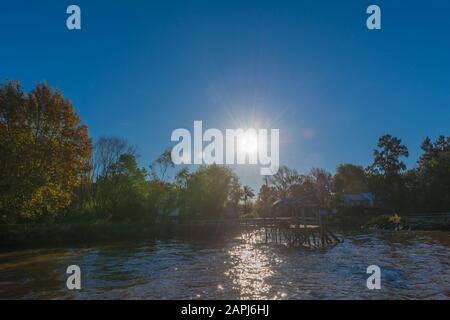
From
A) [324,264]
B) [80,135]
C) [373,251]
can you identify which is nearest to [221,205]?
[80,135]

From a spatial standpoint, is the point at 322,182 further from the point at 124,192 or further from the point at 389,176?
the point at 124,192

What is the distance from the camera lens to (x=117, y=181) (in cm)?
5812

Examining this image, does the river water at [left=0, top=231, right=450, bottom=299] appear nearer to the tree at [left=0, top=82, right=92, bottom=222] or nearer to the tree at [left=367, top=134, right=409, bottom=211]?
the tree at [left=0, top=82, right=92, bottom=222]

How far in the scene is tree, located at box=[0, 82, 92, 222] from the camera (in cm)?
3127

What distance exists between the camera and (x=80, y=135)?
3581cm

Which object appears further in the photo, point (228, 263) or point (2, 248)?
point (2, 248)

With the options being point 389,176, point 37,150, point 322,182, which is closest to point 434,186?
point 389,176

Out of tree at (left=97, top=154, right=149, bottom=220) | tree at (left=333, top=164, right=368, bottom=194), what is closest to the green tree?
tree at (left=333, top=164, right=368, bottom=194)

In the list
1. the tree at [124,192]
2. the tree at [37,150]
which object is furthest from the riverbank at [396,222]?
the tree at [37,150]

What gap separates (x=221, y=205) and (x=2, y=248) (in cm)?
3924

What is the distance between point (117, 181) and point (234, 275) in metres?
43.3
